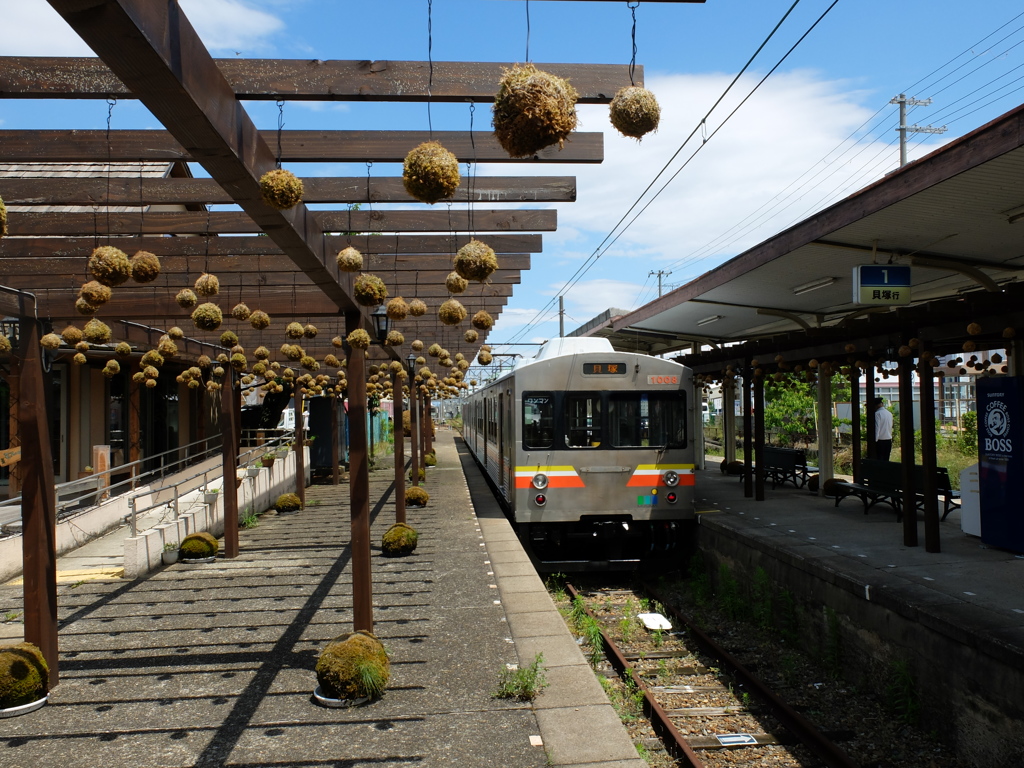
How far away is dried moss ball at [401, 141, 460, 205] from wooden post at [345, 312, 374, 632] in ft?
8.96

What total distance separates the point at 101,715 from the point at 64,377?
13.3 metres

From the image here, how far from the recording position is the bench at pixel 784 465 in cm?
1520

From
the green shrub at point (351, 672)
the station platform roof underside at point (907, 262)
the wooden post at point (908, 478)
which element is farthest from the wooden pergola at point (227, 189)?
the wooden post at point (908, 478)

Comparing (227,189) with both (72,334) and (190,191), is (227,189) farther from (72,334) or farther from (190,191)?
(72,334)

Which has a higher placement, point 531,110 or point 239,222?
point 239,222

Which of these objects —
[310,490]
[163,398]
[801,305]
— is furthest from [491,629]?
[163,398]

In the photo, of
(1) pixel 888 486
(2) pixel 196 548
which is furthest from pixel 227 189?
(1) pixel 888 486

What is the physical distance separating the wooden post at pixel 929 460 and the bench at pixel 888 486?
153 cm

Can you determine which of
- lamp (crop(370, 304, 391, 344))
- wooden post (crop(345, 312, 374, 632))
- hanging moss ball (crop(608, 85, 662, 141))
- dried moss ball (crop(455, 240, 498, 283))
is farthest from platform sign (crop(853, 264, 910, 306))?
hanging moss ball (crop(608, 85, 662, 141))

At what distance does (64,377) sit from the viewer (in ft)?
53.2

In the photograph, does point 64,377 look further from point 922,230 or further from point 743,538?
point 922,230

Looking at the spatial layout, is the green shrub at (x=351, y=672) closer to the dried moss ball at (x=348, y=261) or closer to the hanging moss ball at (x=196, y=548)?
the dried moss ball at (x=348, y=261)

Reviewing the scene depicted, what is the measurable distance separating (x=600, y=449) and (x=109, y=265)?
7.13 metres

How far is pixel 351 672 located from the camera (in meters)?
5.18
